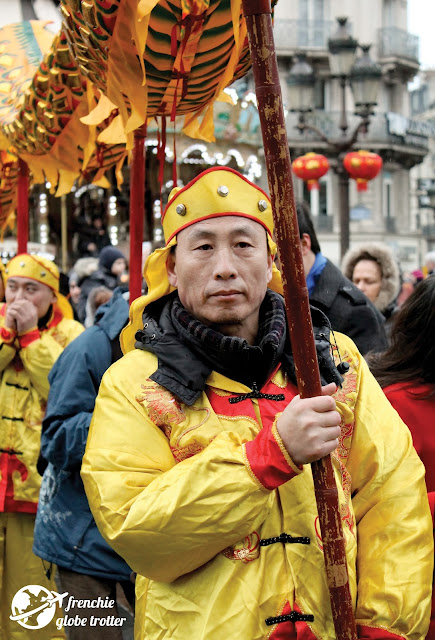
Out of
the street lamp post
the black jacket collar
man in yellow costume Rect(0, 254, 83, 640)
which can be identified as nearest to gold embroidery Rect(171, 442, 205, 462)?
the black jacket collar

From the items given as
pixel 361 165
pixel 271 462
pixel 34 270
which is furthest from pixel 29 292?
pixel 361 165

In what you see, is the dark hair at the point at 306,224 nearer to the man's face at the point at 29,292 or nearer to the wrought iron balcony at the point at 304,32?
the man's face at the point at 29,292

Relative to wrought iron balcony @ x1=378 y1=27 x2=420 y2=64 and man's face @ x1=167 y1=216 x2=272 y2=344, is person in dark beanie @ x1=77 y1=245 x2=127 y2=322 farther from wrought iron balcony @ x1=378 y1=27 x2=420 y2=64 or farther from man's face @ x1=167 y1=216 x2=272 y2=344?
wrought iron balcony @ x1=378 y1=27 x2=420 y2=64

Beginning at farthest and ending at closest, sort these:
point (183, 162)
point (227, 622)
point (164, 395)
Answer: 1. point (183, 162)
2. point (164, 395)
3. point (227, 622)

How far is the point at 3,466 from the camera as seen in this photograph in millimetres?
4324

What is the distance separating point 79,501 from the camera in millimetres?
3496

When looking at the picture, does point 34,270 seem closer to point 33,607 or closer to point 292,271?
point 33,607

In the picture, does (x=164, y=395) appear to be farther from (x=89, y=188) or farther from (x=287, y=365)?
(x=89, y=188)

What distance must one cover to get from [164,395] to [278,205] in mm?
579

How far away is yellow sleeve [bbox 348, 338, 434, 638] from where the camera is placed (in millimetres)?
1952

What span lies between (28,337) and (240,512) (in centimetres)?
274

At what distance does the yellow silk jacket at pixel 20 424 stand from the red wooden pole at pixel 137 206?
1379mm

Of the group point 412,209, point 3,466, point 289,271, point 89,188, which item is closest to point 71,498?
point 3,466

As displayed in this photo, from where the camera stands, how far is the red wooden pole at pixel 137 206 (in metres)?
2.89
